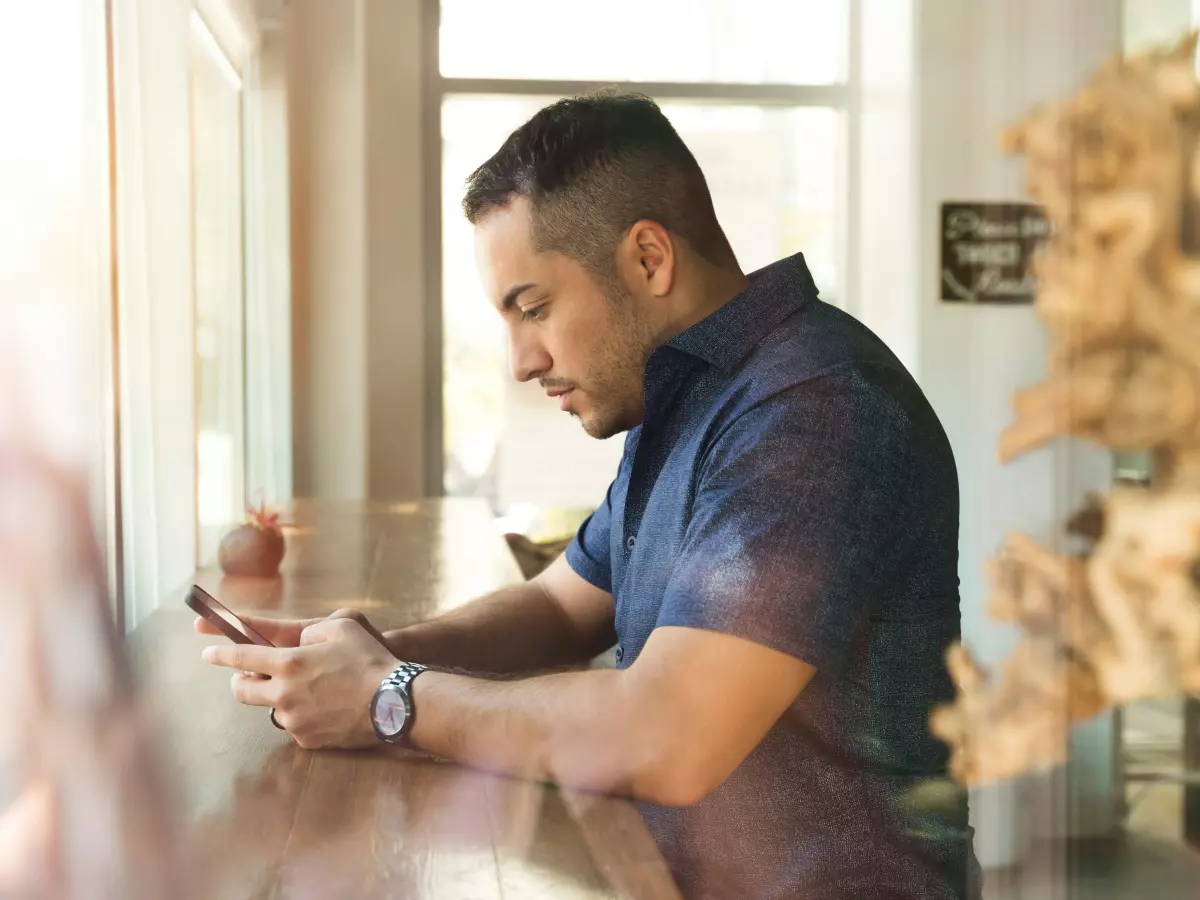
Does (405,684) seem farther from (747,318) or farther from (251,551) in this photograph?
(251,551)

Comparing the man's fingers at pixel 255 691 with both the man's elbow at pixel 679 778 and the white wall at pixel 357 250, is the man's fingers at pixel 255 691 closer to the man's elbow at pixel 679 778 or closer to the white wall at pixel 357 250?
the man's elbow at pixel 679 778

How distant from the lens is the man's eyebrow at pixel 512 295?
879 millimetres

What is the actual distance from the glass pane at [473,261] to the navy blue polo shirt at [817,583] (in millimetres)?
1913

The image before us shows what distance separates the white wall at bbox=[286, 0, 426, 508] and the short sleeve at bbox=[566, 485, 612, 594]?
1553 mm

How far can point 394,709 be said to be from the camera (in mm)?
711

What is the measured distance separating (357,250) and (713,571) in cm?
204

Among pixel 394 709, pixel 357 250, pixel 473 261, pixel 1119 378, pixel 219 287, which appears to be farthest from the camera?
pixel 473 261

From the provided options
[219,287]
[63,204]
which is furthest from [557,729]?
[219,287]

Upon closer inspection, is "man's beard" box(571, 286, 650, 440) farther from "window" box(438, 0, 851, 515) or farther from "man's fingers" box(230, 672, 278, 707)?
"window" box(438, 0, 851, 515)

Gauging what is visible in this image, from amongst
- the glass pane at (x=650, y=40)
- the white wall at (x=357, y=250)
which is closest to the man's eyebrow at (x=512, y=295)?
the white wall at (x=357, y=250)

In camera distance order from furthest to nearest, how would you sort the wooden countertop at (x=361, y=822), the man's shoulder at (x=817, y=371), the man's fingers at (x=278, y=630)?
1. the man's fingers at (x=278, y=630)
2. the man's shoulder at (x=817, y=371)
3. the wooden countertop at (x=361, y=822)

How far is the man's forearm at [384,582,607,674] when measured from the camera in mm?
940

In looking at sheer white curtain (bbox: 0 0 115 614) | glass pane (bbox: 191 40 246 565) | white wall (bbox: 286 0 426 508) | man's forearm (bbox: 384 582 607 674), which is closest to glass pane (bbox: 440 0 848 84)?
white wall (bbox: 286 0 426 508)

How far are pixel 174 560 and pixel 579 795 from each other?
0.81 m
